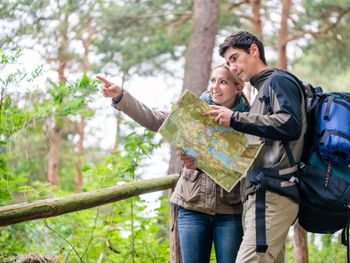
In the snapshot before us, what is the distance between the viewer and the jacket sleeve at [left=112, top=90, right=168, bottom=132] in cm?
311

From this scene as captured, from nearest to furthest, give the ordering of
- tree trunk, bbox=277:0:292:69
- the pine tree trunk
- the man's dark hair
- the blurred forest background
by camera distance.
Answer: the man's dark hair → the blurred forest background → tree trunk, bbox=277:0:292:69 → the pine tree trunk

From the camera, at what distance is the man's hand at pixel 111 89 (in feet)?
10.1

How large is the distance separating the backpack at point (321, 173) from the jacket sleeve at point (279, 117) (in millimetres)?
73

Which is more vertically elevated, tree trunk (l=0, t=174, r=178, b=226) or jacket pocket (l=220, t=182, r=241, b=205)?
jacket pocket (l=220, t=182, r=241, b=205)

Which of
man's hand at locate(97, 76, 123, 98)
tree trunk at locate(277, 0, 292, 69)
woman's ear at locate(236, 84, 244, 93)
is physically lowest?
tree trunk at locate(277, 0, 292, 69)

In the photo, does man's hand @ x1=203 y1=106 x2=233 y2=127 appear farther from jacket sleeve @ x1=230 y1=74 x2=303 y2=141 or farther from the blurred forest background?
the blurred forest background

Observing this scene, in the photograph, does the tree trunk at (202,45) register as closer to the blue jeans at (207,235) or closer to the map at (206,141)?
the blue jeans at (207,235)

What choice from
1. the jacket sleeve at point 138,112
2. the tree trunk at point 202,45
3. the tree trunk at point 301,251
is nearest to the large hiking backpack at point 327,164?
the jacket sleeve at point 138,112

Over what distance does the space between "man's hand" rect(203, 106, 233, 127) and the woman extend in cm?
35

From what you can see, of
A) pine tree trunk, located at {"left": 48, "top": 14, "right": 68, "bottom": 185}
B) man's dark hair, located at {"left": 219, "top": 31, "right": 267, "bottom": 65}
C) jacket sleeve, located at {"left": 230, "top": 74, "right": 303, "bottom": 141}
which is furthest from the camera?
pine tree trunk, located at {"left": 48, "top": 14, "right": 68, "bottom": 185}

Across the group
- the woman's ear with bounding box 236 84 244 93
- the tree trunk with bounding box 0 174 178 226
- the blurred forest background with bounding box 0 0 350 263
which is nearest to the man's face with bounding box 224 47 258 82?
the woman's ear with bounding box 236 84 244 93

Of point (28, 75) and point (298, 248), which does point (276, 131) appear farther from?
point (298, 248)

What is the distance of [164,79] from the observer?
17.0m

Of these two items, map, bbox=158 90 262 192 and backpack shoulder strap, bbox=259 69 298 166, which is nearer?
backpack shoulder strap, bbox=259 69 298 166
